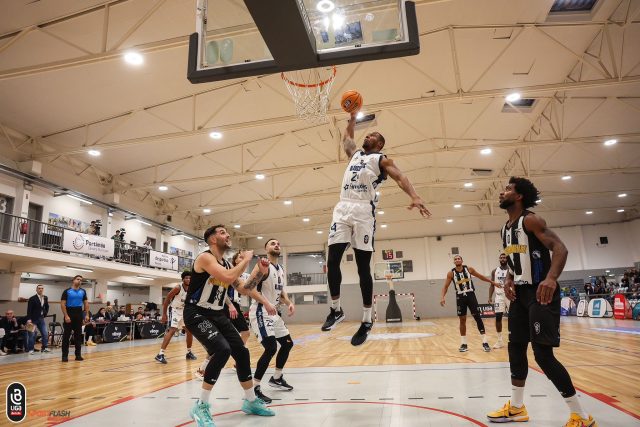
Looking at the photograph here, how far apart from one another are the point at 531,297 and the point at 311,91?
7949 millimetres

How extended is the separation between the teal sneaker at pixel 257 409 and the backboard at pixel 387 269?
24498mm

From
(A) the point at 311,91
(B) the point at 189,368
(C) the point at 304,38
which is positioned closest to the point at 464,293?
(B) the point at 189,368

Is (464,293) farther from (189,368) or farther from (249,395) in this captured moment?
(249,395)

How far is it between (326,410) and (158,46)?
294 inches

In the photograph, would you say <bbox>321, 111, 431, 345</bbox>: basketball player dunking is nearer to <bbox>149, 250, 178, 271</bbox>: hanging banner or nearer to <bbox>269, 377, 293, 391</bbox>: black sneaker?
<bbox>269, 377, 293, 391</bbox>: black sneaker

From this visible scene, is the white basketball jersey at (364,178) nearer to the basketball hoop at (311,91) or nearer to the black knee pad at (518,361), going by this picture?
the black knee pad at (518,361)

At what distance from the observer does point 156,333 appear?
682 inches

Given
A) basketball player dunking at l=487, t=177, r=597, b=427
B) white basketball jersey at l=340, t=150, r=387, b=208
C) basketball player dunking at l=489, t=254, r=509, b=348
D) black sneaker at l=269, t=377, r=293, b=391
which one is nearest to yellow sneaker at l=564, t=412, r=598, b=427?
basketball player dunking at l=487, t=177, r=597, b=427

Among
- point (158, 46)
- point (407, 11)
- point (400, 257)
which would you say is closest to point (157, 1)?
point (158, 46)

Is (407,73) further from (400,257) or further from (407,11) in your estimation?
(400,257)

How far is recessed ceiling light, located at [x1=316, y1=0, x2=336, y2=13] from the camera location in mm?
5191

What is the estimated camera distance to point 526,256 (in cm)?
376

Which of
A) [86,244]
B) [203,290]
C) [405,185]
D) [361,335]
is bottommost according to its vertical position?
[361,335]

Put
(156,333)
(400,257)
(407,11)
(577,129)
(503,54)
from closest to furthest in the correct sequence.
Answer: (407,11), (503,54), (577,129), (156,333), (400,257)
